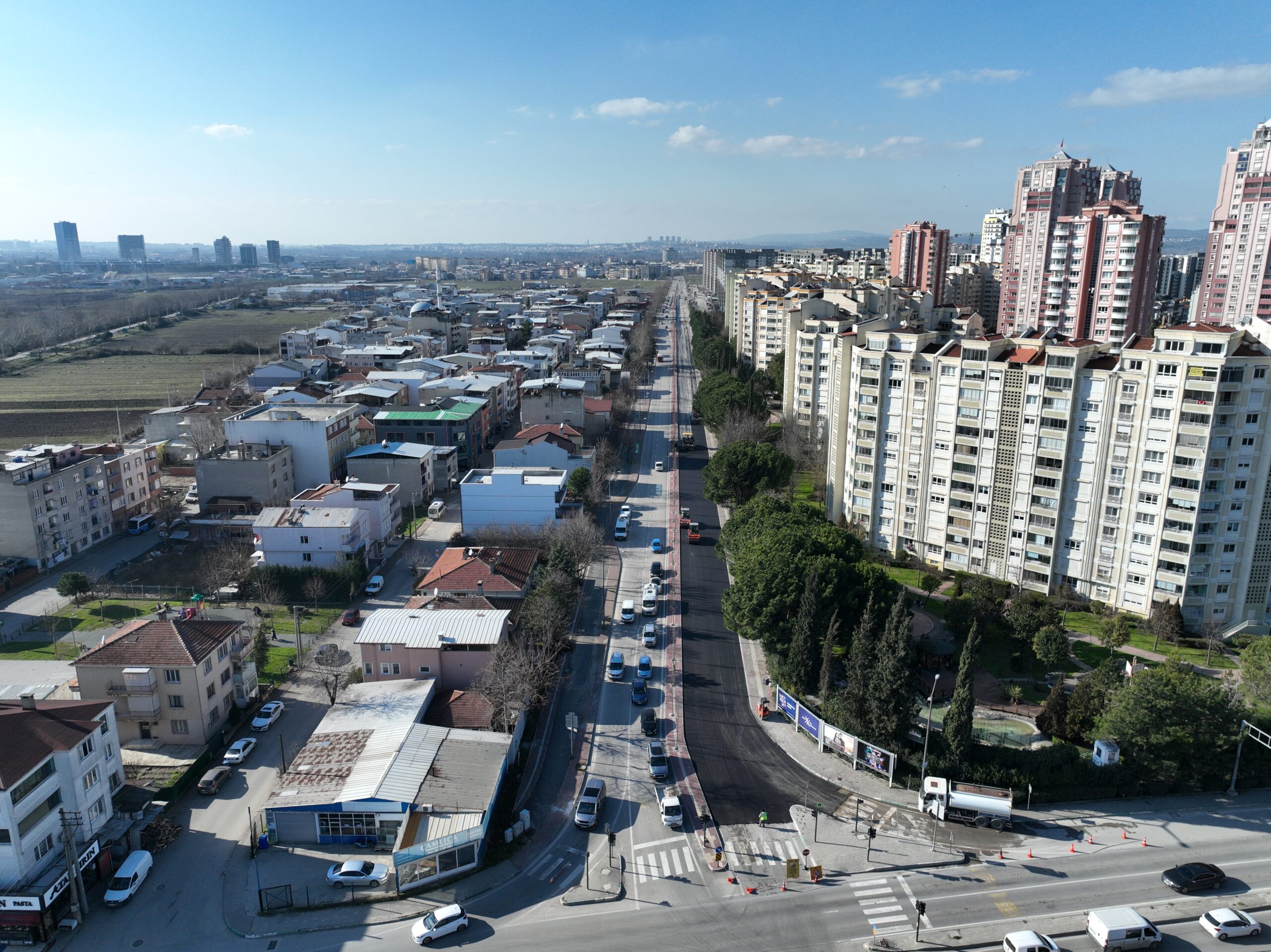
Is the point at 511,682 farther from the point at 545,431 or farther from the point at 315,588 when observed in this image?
the point at 545,431

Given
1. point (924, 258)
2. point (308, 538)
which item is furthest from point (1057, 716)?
point (924, 258)

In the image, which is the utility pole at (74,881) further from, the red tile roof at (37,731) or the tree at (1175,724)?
the tree at (1175,724)

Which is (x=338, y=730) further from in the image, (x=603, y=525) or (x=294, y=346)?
(x=294, y=346)

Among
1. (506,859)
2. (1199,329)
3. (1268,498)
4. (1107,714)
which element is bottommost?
(506,859)

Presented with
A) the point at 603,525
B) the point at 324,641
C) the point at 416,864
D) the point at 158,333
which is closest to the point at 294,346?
the point at 158,333

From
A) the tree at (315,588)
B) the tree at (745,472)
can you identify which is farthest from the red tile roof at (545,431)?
the tree at (315,588)
